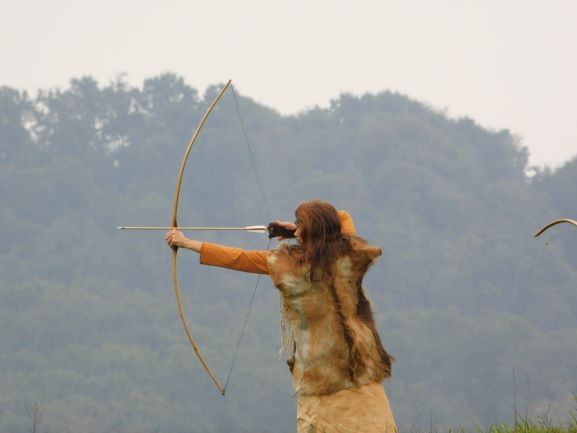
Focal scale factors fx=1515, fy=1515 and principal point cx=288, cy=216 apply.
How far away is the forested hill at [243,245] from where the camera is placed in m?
63.6

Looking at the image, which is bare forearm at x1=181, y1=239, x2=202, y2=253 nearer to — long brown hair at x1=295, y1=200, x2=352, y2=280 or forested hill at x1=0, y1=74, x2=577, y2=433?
long brown hair at x1=295, y1=200, x2=352, y2=280

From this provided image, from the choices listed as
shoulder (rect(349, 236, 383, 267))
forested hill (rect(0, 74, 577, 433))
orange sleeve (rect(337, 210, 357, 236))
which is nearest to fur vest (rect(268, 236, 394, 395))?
shoulder (rect(349, 236, 383, 267))

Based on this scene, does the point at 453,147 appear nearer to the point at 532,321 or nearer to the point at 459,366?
the point at 532,321

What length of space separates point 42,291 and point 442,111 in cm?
3682

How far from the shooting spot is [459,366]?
6844 cm

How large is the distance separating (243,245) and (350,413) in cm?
6948

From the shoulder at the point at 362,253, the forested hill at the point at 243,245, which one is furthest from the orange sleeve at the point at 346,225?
the forested hill at the point at 243,245

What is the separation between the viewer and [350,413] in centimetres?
601

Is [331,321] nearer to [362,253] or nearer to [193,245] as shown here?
[362,253]

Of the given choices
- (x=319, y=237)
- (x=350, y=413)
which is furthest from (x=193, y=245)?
(x=350, y=413)

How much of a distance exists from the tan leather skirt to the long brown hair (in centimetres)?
49

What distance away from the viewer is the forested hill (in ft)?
209

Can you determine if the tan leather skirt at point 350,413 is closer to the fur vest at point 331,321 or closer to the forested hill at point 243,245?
the fur vest at point 331,321

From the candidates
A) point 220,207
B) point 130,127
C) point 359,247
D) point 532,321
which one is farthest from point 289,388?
point 359,247
